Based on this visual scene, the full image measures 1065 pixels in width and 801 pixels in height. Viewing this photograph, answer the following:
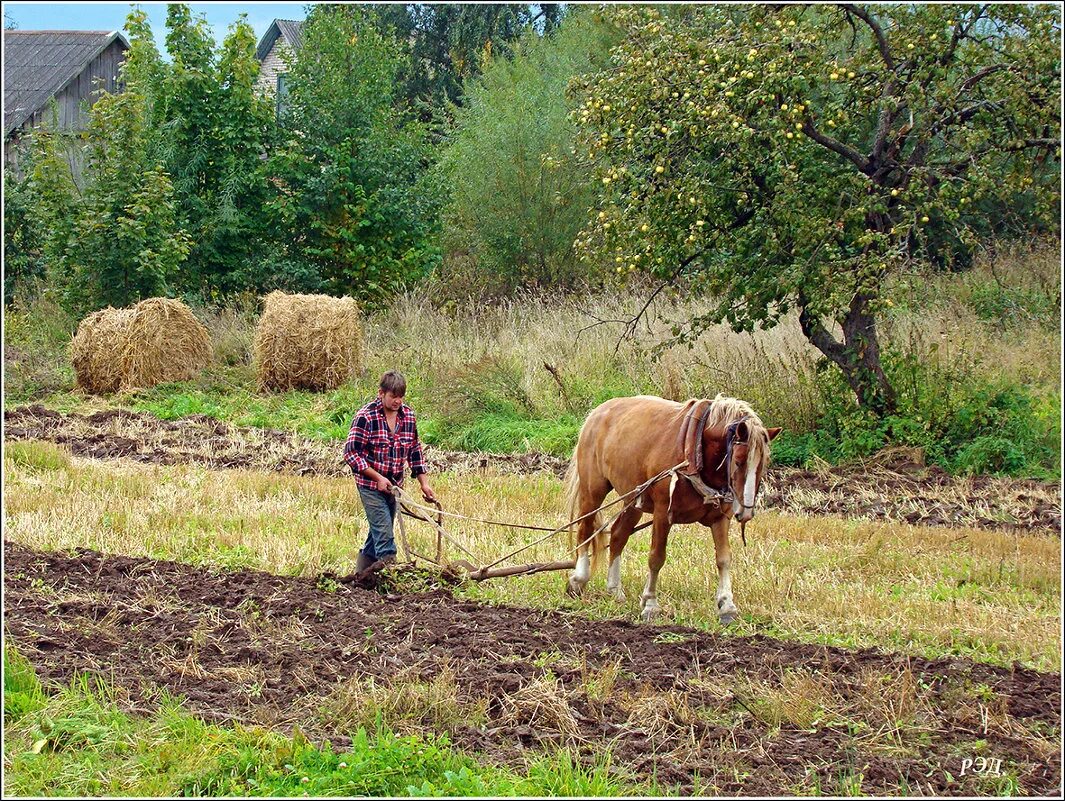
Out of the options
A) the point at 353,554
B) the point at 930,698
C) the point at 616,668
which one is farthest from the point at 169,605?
the point at 930,698

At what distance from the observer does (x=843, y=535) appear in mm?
10633

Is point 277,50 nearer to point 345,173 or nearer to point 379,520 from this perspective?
point 345,173

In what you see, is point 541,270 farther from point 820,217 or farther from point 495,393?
point 820,217

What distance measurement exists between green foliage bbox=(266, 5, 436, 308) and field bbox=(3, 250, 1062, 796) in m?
7.90

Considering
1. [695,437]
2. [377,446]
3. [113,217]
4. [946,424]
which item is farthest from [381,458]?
[113,217]

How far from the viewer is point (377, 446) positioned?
8.84 metres

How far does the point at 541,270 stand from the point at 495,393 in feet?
25.9

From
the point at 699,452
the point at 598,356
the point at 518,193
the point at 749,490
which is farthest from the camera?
the point at 518,193

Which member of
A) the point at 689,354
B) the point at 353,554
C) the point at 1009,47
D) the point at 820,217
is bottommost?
the point at 353,554

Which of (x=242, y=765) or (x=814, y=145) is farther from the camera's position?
(x=814, y=145)

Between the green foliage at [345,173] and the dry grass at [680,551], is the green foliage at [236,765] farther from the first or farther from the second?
the green foliage at [345,173]

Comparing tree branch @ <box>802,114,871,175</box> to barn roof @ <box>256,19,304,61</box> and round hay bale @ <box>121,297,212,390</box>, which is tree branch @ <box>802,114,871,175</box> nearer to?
round hay bale @ <box>121,297,212,390</box>

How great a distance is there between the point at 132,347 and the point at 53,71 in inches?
784

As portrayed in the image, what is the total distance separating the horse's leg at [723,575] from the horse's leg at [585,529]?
1030mm
